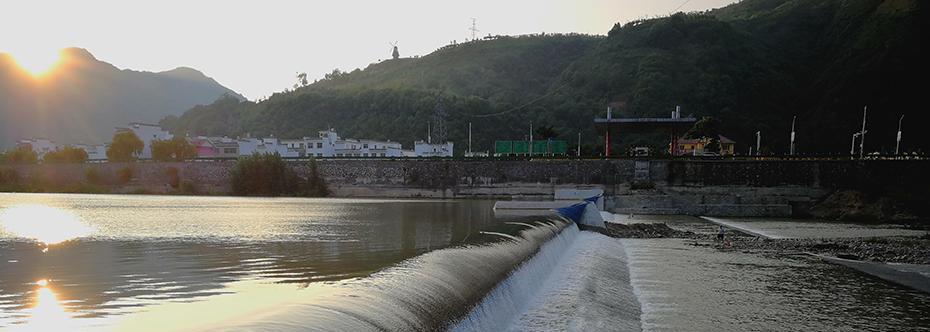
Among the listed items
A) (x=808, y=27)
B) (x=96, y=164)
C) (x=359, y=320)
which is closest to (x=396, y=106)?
(x=96, y=164)

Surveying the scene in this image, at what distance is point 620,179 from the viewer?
5934 cm

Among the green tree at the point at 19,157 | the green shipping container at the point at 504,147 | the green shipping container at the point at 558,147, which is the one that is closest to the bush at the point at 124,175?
the green tree at the point at 19,157

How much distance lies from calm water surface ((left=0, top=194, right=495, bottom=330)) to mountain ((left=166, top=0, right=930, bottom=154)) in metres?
69.1

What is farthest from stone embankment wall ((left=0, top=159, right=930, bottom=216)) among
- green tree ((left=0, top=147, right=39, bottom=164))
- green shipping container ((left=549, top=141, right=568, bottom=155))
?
green shipping container ((left=549, top=141, right=568, bottom=155))

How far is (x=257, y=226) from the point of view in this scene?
27438 millimetres

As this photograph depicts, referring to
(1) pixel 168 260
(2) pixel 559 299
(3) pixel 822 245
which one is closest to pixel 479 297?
(2) pixel 559 299

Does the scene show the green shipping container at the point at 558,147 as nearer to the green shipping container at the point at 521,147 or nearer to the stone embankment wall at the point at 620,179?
the green shipping container at the point at 521,147

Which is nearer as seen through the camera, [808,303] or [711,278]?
[808,303]

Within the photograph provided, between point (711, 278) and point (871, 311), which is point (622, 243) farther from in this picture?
point (871, 311)

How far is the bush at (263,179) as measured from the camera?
67250 mm

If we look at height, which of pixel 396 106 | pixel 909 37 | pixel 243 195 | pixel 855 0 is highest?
pixel 855 0

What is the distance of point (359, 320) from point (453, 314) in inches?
84.9

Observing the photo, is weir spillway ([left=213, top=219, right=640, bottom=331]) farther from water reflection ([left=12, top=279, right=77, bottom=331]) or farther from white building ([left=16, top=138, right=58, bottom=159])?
white building ([left=16, top=138, right=58, bottom=159])

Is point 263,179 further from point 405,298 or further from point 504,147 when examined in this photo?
point 405,298
